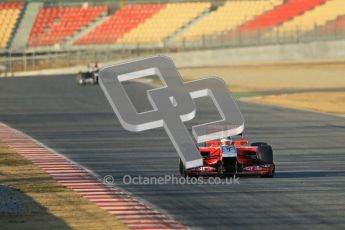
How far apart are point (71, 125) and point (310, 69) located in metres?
42.2

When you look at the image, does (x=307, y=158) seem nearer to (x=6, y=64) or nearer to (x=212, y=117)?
(x=212, y=117)

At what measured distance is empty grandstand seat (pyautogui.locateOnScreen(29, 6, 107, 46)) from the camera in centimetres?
10388

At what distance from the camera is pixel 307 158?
27.7 metres

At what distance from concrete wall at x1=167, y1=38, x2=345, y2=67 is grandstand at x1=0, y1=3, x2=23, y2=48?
1608cm

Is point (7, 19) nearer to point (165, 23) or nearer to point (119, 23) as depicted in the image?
point (119, 23)

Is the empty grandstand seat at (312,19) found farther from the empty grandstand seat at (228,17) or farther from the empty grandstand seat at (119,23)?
the empty grandstand seat at (119,23)

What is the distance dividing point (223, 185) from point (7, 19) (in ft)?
282

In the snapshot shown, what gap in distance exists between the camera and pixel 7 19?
106188 millimetres

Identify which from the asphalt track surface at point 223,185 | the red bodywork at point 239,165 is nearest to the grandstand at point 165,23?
the asphalt track surface at point 223,185

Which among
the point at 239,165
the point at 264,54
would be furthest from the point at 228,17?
the point at 239,165

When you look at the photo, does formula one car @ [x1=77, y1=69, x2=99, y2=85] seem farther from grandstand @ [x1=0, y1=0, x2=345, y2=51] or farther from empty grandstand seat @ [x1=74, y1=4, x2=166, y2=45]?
empty grandstand seat @ [x1=74, y1=4, x2=166, y2=45]
